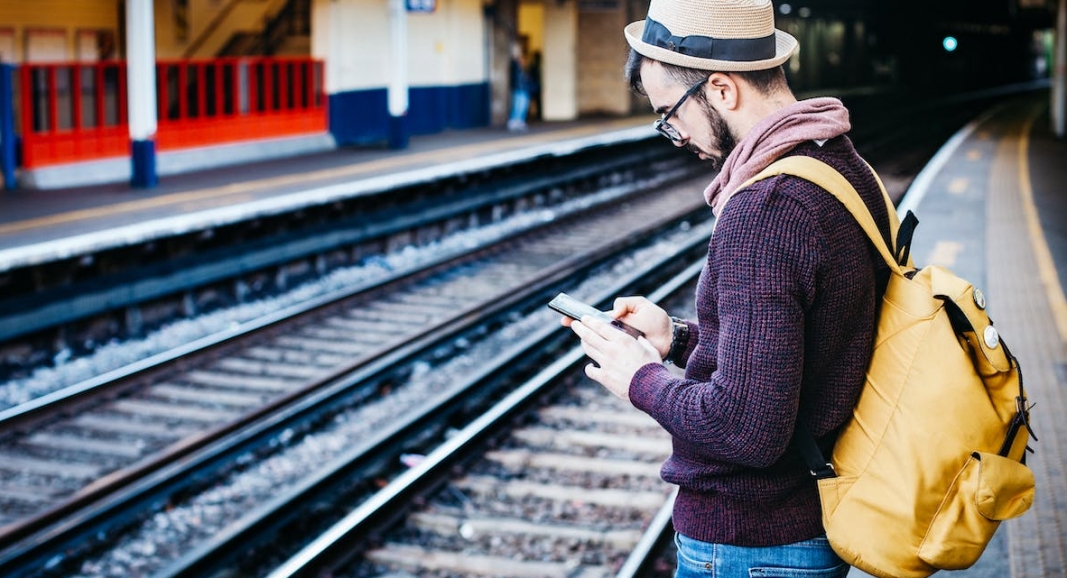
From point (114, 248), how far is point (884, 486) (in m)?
9.19

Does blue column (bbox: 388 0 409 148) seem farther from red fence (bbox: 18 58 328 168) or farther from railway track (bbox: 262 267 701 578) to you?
railway track (bbox: 262 267 701 578)

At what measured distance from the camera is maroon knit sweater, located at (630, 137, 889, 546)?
1.78m

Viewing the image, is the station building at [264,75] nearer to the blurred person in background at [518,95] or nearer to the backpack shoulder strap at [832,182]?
the blurred person in background at [518,95]

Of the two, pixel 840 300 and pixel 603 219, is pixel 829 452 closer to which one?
pixel 840 300

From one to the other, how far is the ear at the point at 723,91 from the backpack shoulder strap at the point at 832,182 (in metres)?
0.14

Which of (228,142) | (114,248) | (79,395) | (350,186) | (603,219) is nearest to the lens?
(79,395)

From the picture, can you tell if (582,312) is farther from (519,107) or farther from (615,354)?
(519,107)

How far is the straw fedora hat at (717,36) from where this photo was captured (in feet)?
6.28

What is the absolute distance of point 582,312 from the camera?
2.11 metres

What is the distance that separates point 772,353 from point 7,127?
12975mm

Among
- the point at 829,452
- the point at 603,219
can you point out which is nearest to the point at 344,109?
the point at 603,219

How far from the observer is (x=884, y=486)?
73.2 inches

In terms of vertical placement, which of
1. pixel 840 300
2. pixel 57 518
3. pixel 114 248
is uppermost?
pixel 840 300

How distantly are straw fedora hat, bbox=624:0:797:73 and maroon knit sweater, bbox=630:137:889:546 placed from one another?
0.56 ft
